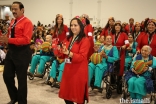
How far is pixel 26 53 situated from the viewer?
2.60m

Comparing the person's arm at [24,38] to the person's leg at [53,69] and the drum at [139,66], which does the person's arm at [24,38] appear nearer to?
the person's leg at [53,69]

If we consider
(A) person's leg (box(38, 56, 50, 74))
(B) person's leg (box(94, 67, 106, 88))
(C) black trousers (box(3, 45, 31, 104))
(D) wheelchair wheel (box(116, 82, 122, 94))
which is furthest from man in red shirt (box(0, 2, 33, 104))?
(D) wheelchair wheel (box(116, 82, 122, 94))

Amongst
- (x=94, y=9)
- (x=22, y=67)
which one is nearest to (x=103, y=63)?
(x=22, y=67)

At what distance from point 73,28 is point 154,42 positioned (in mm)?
2093

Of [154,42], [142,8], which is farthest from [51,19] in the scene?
[154,42]

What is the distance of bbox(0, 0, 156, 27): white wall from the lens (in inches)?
358

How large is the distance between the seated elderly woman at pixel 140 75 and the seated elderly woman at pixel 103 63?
48 centimetres

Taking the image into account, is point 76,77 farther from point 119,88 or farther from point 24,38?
point 119,88

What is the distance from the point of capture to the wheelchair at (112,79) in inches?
135

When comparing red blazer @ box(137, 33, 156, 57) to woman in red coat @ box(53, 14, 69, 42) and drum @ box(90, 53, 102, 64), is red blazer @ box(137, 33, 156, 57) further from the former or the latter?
woman in red coat @ box(53, 14, 69, 42)

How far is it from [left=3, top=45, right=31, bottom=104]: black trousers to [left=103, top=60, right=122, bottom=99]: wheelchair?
1444 millimetres

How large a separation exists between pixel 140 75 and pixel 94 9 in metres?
8.06

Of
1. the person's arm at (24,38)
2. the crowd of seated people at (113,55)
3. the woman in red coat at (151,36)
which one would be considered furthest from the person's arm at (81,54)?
the woman in red coat at (151,36)

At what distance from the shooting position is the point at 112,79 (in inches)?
146
